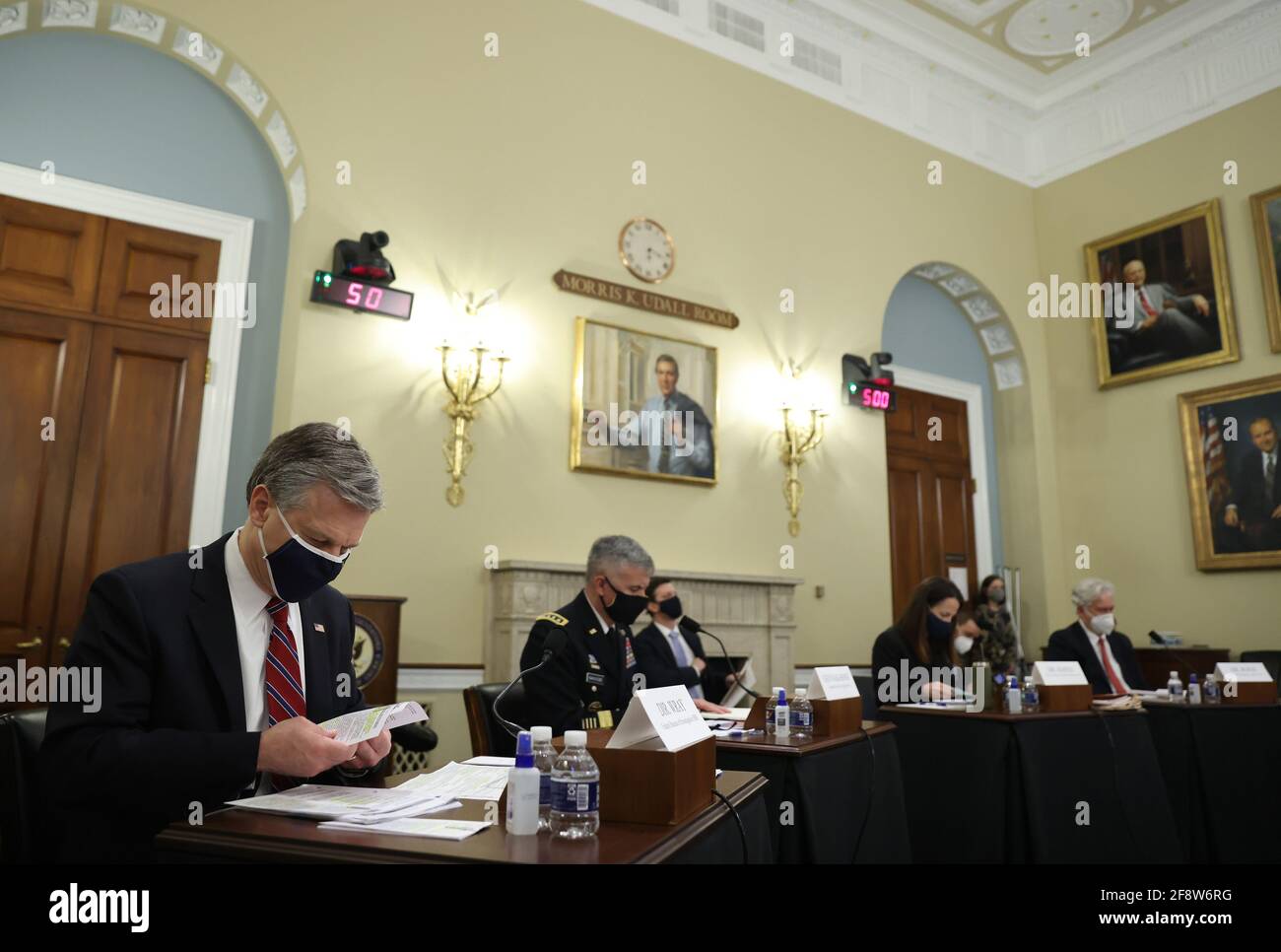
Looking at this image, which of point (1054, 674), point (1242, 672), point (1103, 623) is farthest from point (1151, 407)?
point (1054, 674)

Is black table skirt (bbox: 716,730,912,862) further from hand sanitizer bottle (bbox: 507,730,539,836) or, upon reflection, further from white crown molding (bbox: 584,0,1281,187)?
white crown molding (bbox: 584,0,1281,187)

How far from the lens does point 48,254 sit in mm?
5102

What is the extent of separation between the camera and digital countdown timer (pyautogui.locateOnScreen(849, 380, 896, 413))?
7590 mm

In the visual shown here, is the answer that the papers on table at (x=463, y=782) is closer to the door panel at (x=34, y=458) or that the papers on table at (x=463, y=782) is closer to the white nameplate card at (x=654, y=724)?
the white nameplate card at (x=654, y=724)

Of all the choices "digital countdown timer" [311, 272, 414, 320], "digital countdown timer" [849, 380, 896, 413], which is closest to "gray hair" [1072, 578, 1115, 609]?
"digital countdown timer" [849, 380, 896, 413]

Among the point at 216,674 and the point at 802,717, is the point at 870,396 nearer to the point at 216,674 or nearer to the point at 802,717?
the point at 802,717

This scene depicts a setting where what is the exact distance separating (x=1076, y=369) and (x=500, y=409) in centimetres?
605

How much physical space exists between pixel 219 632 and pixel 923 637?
12.2ft

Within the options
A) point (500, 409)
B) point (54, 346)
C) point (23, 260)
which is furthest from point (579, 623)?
point (23, 260)

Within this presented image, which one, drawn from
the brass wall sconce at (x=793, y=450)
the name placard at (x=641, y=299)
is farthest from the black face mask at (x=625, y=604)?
the brass wall sconce at (x=793, y=450)

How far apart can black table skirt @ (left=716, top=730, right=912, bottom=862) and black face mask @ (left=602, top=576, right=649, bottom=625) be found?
891 mm

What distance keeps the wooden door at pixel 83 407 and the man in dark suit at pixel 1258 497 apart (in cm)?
790

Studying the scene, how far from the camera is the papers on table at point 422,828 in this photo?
1.49 meters

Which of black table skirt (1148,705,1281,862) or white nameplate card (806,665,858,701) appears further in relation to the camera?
black table skirt (1148,705,1281,862)
